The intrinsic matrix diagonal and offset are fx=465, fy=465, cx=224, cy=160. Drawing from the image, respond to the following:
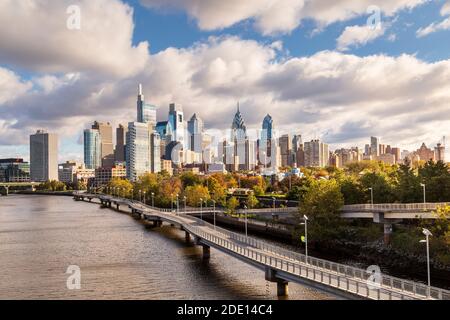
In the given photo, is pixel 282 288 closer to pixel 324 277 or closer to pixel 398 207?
pixel 324 277

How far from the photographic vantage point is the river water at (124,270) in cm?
3628

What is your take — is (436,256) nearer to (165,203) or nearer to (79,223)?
(79,223)

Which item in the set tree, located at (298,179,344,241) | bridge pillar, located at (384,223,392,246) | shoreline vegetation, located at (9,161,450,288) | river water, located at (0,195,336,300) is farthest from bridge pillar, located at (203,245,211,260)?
bridge pillar, located at (384,223,392,246)

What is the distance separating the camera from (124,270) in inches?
1773

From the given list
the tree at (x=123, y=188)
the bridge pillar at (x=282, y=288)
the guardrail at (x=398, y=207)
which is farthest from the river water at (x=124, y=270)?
the tree at (x=123, y=188)

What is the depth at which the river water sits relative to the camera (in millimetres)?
36281

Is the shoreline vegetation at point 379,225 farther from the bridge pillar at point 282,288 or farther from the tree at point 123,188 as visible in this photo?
the tree at point 123,188

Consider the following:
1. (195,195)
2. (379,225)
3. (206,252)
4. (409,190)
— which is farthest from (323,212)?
(195,195)

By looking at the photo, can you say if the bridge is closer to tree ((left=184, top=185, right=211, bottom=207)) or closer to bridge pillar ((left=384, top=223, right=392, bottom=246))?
bridge pillar ((left=384, top=223, right=392, bottom=246))

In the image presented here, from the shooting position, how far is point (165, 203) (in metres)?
115

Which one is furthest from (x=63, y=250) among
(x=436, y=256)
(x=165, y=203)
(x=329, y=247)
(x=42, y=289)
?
(x=165, y=203)

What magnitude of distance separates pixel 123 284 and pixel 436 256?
2797 cm

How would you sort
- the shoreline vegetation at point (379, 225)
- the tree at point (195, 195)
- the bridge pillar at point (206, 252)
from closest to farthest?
the shoreline vegetation at point (379, 225) → the bridge pillar at point (206, 252) → the tree at point (195, 195)
